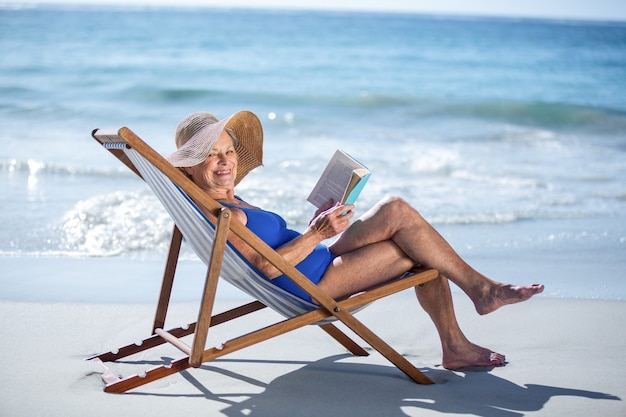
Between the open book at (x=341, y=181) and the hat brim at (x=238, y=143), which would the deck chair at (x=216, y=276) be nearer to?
the hat brim at (x=238, y=143)

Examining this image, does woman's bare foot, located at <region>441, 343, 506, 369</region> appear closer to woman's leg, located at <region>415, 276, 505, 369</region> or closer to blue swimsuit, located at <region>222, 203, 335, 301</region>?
woman's leg, located at <region>415, 276, 505, 369</region>

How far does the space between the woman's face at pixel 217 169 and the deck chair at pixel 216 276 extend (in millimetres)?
229

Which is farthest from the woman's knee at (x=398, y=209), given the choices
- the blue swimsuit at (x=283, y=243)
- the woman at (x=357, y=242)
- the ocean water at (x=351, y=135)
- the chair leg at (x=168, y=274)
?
the ocean water at (x=351, y=135)

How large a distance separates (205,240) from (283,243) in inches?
13.3

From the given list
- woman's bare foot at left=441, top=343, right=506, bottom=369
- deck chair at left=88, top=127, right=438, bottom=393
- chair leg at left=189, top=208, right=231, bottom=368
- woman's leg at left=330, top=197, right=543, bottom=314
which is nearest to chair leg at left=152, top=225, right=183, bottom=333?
deck chair at left=88, top=127, right=438, bottom=393

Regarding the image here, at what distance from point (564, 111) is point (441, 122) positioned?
2.53 meters

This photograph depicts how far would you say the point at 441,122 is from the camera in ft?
45.8

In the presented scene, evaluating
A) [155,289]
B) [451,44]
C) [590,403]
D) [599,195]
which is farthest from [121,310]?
[451,44]

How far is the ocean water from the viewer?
609cm

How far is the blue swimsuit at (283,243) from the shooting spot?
128 inches

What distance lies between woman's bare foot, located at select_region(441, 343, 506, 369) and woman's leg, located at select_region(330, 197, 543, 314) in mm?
241

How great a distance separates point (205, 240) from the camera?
10.3 feet

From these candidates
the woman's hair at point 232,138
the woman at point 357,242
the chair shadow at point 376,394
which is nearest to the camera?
the chair shadow at point 376,394

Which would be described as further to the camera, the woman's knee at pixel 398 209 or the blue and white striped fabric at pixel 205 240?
the woman's knee at pixel 398 209
